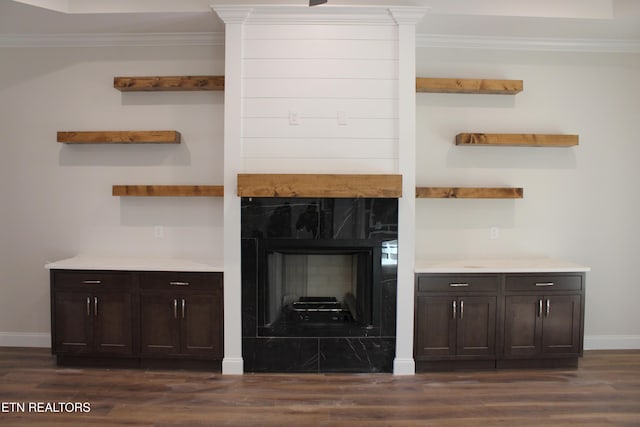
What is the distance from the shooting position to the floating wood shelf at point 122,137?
3.83 meters

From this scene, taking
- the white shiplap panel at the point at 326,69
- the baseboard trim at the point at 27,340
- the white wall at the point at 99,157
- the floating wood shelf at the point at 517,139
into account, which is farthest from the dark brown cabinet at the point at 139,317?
the floating wood shelf at the point at 517,139

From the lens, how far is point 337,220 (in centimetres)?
343

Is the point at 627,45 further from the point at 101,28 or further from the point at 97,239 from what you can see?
the point at 97,239

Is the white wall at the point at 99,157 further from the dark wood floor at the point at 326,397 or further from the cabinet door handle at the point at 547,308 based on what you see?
the cabinet door handle at the point at 547,308

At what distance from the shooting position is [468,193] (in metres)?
3.85

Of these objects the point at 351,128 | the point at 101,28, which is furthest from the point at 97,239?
the point at 351,128

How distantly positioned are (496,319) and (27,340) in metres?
4.16

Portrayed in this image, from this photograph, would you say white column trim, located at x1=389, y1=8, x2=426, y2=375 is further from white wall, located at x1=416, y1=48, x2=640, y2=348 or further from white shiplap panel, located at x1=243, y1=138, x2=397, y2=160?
white wall, located at x1=416, y1=48, x2=640, y2=348

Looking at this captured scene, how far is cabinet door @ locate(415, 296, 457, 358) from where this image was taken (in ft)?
11.5

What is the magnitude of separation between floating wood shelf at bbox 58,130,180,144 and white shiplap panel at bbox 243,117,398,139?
2.70 feet

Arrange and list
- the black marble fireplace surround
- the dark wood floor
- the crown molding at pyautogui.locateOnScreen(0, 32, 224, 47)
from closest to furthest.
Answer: the dark wood floor → the black marble fireplace surround → the crown molding at pyautogui.locateOnScreen(0, 32, 224, 47)

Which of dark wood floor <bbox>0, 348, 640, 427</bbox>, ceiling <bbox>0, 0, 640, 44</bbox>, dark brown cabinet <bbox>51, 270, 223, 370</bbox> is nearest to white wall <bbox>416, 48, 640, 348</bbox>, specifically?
ceiling <bbox>0, 0, 640, 44</bbox>

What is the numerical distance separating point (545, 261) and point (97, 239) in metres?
4.04

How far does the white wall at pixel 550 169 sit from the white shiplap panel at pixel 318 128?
0.64 m
